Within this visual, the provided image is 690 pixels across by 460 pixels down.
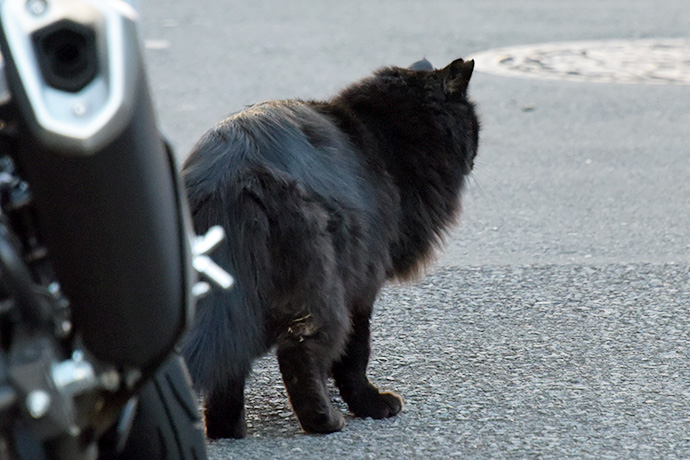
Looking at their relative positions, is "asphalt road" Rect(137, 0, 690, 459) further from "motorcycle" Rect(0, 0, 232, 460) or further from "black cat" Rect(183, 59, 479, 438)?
"motorcycle" Rect(0, 0, 232, 460)

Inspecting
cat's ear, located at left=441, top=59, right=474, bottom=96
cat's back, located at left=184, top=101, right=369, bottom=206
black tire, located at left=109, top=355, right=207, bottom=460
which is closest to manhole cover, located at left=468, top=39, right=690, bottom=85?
cat's ear, located at left=441, top=59, right=474, bottom=96

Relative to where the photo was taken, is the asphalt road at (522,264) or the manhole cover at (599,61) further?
the manhole cover at (599,61)

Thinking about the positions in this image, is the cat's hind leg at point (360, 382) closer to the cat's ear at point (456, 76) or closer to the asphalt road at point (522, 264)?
the asphalt road at point (522, 264)

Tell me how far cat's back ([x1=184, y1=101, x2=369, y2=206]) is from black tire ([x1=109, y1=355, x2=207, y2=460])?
0.85 meters

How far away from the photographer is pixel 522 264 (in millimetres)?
4172

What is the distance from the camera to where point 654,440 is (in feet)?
8.89

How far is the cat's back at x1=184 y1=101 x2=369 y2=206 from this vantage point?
270 cm

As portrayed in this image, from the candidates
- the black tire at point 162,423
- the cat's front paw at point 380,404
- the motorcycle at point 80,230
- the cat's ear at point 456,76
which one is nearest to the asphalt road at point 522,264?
the cat's front paw at point 380,404

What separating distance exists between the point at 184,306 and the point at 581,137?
495 cm

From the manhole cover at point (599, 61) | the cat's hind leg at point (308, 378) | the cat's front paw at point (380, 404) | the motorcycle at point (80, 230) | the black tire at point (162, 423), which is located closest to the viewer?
the motorcycle at point (80, 230)

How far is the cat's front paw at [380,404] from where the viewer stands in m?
2.95

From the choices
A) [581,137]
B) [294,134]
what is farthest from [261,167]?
[581,137]

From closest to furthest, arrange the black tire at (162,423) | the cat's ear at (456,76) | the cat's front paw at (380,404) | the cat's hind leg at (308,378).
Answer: the black tire at (162,423) → the cat's hind leg at (308,378) → the cat's front paw at (380,404) → the cat's ear at (456,76)

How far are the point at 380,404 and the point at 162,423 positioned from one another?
3.83ft
